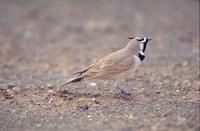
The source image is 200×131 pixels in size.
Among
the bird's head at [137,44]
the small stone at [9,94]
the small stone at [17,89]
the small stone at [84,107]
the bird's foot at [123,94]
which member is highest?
the bird's head at [137,44]

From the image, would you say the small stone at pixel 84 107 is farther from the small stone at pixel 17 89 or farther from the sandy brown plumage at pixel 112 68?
the small stone at pixel 17 89

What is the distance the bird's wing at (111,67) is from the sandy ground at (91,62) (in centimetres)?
38

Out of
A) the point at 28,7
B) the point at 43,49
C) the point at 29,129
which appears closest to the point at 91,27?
the point at 43,49

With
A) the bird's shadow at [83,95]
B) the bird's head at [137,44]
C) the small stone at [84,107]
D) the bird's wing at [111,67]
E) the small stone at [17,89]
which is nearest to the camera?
the small stone at [84,107]

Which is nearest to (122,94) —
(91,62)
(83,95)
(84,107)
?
(83,95)

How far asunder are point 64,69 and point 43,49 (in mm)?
2048

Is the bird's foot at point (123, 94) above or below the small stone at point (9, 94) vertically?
below

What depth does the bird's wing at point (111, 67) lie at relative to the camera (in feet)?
24.6

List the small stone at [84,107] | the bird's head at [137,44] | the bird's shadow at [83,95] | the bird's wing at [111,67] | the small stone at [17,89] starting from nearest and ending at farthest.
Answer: the small stone at [84,107], the bird's wing at [111,67], the bird's shadow at [83,95], the bird's head at [137,44], the small stone at [17,89]

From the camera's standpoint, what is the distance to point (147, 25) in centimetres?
1374

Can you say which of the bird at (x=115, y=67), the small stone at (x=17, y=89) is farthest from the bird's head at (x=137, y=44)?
the small stone at (x=17, y=89)

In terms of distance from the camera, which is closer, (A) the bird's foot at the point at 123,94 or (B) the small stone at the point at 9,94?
(A) the bird's foot at the point at 123,94

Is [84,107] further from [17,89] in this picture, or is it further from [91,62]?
[91,62]

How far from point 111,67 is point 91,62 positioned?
3.37 m
